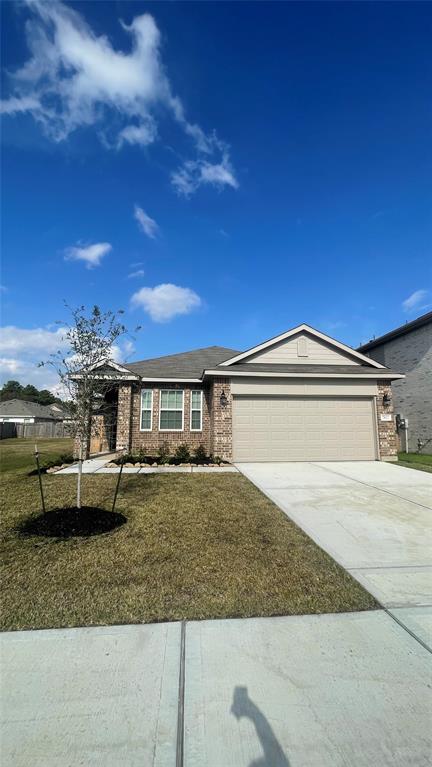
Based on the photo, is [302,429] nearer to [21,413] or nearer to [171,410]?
[171,410]

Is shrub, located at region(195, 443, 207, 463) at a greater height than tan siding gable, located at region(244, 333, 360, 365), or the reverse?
tan siding gable, located at region(244, 333, 360, 365)

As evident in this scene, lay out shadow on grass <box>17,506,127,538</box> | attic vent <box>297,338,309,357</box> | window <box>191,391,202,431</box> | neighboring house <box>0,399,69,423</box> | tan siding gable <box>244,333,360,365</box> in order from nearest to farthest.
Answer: shadow on grass <box>17,506,127,538</box>
tan siding gable <box>244,333,360,365</box>
attic vent <box>297,338,309,357</box>
window <box>191,391,202,431</box>
neighboring house <box>0,399,69,423</box>

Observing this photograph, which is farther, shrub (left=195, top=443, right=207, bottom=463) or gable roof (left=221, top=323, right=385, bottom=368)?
gable roof (left=221, top=323, right=385, bottom=368)

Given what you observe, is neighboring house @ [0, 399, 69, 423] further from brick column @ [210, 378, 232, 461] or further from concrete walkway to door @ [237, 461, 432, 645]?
concrete walkway to door @ [237, 461, 432, 645]

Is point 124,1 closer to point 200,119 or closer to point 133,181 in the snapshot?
point 200,119

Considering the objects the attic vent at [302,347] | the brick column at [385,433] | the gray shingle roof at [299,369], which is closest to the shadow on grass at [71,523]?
the gray shingle roof at [299,369]

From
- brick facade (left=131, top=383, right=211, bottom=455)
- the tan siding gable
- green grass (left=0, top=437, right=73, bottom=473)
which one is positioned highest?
the tan siding gable

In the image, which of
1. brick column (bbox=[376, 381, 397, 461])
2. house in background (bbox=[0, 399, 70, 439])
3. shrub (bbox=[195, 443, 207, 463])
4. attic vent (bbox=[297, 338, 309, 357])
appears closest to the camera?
shrub (bbox=[195, 443, 207, 463])

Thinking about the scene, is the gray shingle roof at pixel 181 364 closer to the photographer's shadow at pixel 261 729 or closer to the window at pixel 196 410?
the window at pixel 196 410

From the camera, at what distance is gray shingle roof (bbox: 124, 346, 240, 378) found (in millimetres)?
14336

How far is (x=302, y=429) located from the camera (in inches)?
502

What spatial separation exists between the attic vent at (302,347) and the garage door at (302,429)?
1964 mm

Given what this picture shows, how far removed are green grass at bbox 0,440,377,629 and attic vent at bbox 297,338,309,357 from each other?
8.82 metres

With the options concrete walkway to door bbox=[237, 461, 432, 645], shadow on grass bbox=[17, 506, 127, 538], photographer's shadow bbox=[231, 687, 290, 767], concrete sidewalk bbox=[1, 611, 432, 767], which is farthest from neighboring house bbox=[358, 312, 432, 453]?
photographer's shadow bbox=[231, 687, 290, 767]
